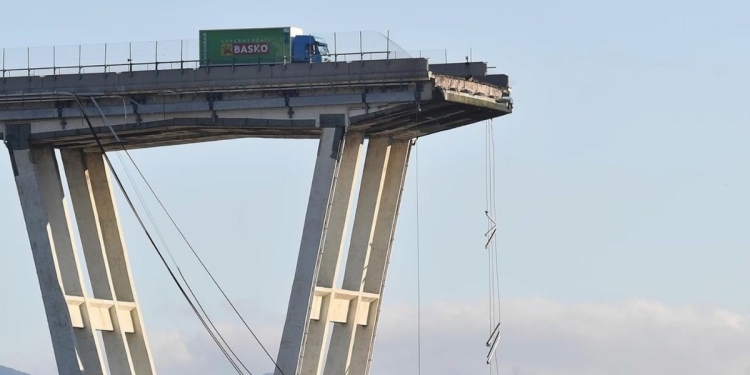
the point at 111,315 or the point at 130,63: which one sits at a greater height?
the point at 130,63

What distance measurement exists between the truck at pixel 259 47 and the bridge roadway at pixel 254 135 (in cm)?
134

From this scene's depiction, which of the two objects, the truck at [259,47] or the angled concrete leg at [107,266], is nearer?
the truck at [259,47]

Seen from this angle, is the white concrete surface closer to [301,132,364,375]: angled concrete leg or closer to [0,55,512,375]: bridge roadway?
[0,55,512,375]: bridge roadway

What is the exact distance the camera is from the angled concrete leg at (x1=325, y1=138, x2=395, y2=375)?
102 metres

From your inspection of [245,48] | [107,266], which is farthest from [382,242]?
[107,266]

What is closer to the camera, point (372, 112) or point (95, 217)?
point (372, 112)

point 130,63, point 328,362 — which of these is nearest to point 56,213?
point 130,63

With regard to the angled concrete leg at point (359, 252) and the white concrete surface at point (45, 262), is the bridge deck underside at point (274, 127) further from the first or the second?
the white concrete surface at point (45, 262)

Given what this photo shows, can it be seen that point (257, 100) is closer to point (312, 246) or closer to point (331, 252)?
point (312, 246)

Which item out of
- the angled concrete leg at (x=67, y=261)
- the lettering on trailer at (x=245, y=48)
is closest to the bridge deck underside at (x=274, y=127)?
the angled concrete leg at (x=67, y=261)

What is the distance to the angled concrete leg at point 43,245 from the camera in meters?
100

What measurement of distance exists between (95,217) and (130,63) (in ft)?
33.6

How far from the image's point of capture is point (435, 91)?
307ft

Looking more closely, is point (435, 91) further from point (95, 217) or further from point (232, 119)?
point (95, 217)
